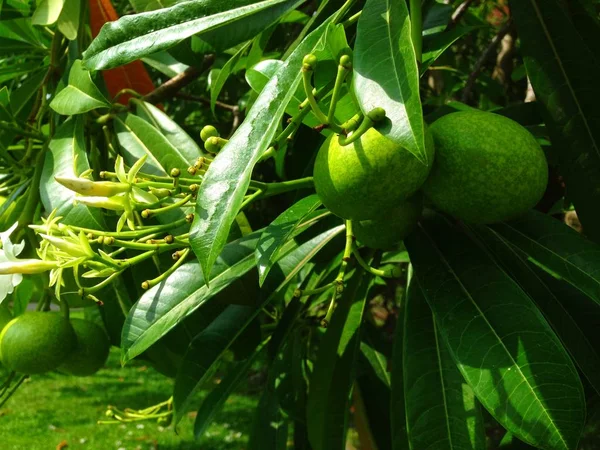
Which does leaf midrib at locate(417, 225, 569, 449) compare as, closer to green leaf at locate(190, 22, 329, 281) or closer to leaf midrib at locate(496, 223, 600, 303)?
leaf midrib at locate(496, 223, 600, 303)

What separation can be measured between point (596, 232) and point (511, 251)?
0.13 meters

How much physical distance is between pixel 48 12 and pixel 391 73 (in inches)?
34.5

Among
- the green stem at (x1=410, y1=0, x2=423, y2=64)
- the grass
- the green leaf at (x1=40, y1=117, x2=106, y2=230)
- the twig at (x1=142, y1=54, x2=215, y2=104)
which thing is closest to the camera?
the green stem at (x1=410, y1=0, x2=423, y2=64)

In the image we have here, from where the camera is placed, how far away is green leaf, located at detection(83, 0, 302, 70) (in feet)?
3.01

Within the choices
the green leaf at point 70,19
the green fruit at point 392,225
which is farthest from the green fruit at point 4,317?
the green fruit at point 392,225

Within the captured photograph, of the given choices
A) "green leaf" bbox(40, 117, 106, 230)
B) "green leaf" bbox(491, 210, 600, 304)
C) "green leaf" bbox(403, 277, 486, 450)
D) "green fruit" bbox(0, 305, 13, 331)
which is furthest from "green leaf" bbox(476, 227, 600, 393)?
"green fruit" bbox(0, 305, 13, 331)

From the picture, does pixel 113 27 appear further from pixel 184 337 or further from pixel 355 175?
pixel 184 337

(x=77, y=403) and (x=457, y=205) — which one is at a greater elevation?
(x=457, y=205)

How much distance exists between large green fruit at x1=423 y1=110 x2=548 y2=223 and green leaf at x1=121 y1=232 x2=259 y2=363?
0.37 meters

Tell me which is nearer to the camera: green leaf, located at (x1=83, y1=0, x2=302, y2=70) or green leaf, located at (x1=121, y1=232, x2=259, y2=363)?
green leaf, located at (x1=83, y1=0, x2=302, y2=70)

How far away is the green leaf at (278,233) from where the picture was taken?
2.92ft

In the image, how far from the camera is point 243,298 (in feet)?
3.89

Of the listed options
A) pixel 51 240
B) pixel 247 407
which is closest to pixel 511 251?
pixel 51 240

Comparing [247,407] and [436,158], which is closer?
[436,158]
